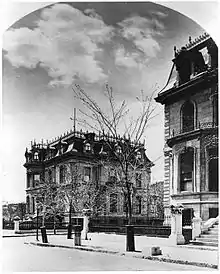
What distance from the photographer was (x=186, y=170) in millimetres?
6402

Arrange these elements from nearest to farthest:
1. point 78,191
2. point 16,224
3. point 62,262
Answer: point 62,262 → point 16,224 → point 78,191

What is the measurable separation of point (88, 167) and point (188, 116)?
3.16 ft

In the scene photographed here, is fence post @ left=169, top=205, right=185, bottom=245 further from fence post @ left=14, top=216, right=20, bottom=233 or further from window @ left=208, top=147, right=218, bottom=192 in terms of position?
fence post @ left=14, top=216, right=20, bottom=233

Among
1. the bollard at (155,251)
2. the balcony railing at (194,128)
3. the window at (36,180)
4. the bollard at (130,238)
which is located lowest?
the bollard at (155,251)

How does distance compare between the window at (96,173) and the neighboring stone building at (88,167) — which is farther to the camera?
the window at (96,173)

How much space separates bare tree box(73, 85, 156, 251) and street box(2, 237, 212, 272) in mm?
430

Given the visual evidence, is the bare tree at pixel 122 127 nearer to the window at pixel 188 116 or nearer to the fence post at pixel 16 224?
the window at pixel 188 116

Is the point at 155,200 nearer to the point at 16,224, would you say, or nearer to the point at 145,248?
the point at 145,248

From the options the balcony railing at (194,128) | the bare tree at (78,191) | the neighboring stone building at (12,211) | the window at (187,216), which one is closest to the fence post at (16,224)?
the neighboring stone building at (12,211)

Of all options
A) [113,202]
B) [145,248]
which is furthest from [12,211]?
[145,248]

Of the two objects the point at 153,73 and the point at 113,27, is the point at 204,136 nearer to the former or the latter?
the point at 153,73

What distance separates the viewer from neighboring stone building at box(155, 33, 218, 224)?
6.25 meters

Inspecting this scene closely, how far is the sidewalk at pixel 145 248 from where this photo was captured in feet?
19.8

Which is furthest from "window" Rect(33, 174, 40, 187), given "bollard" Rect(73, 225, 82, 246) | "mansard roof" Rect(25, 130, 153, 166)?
"bollard" Rect(73, 225, 82, 246)
